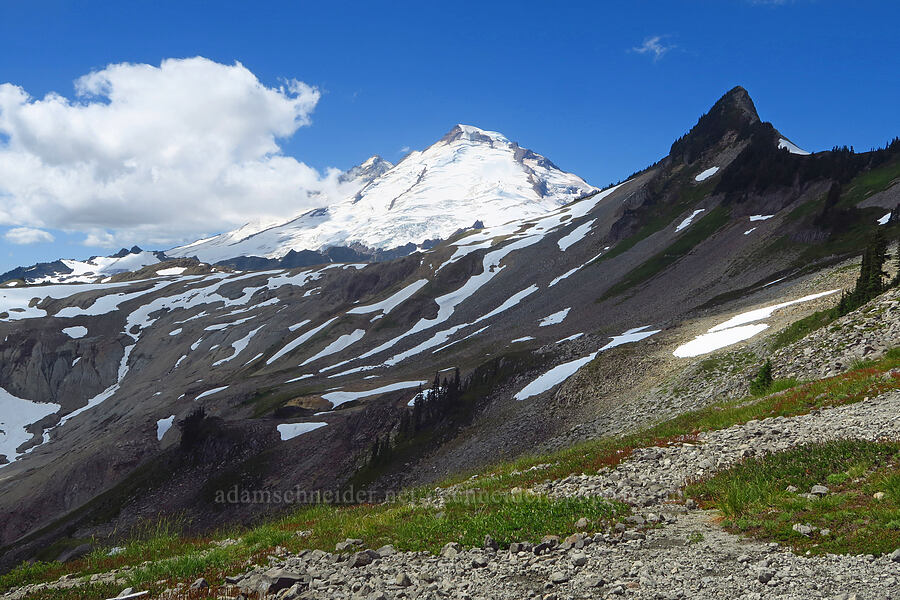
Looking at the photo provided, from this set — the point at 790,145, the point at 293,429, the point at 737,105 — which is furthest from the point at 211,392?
the point at 737,105

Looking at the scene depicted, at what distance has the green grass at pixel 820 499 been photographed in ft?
26.3

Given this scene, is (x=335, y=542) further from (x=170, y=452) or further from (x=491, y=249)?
(x=491, y=249)

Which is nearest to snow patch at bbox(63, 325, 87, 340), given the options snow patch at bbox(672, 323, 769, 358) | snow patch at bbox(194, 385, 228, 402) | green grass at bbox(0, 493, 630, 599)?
snow patch at bbox(194, 385, 228, 402)

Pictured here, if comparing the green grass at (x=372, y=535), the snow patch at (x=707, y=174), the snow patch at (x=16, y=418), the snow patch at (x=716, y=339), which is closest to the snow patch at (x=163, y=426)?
the snow patch at (x=16, y=418)

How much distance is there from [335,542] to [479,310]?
93.7 metres

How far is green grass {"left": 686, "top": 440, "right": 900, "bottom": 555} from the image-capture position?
316 inches

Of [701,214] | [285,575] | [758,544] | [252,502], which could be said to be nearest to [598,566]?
[758,544]

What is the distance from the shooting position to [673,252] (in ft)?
302

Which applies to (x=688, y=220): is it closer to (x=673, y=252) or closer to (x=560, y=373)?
(x=673, y=252)

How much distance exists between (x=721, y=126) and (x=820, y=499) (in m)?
155

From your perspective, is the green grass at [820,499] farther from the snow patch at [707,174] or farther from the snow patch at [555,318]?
the snow patch at [707,174]

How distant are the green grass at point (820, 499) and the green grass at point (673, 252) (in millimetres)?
75077

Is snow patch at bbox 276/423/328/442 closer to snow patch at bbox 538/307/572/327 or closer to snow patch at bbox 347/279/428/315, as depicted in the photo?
snow patch at bbox 538/307/572/327

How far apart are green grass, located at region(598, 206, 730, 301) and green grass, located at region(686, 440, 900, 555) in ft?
246
